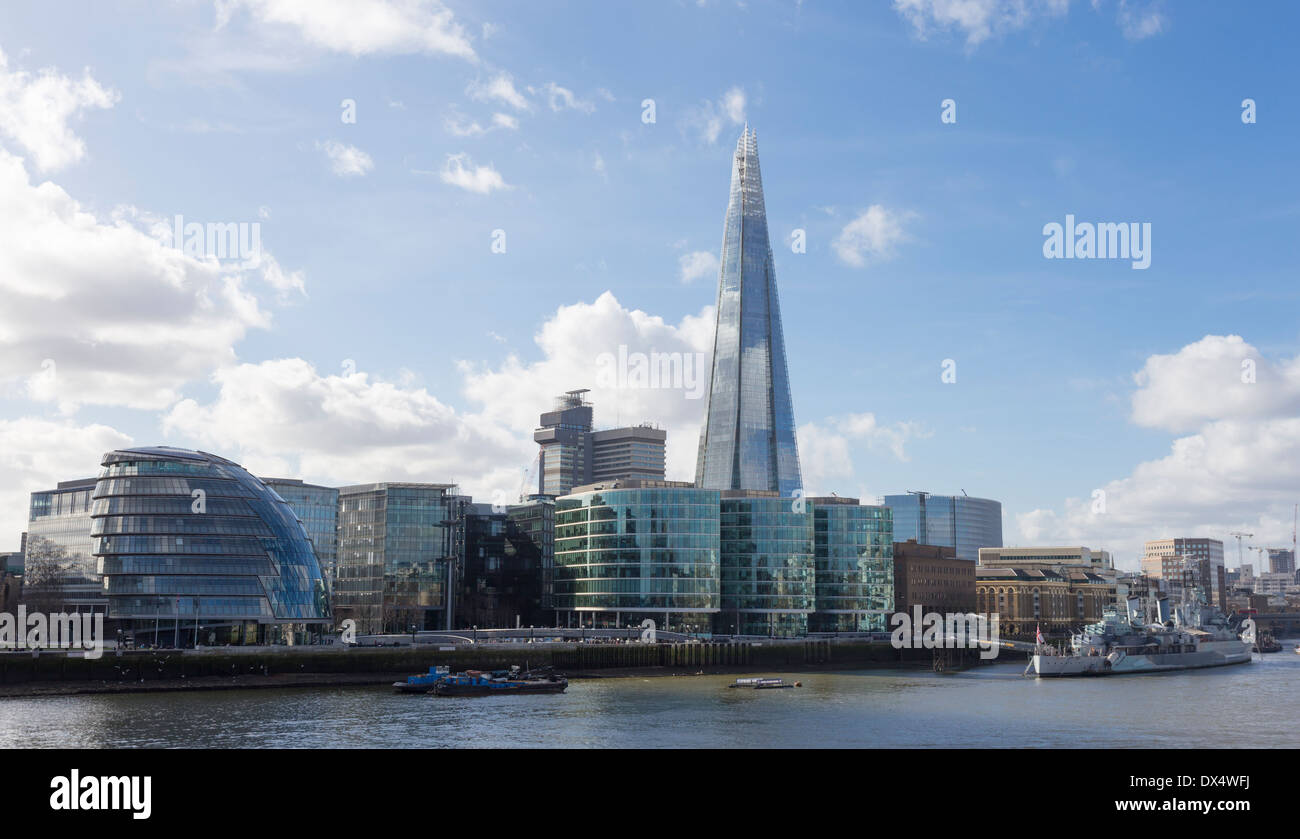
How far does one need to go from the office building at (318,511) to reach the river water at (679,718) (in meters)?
91.0

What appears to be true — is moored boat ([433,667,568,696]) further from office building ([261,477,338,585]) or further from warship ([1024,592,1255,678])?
office building ([261,477,338,585])

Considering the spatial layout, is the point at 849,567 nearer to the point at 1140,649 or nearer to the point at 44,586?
the point at 1140,649

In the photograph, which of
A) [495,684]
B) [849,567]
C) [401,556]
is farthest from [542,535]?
[495,684]

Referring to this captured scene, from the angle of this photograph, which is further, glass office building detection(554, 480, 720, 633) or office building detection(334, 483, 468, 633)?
office building detection(334, 483, 468, 633)

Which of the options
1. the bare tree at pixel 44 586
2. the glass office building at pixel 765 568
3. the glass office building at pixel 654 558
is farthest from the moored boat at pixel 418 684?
the glass office building at pixel 765 568

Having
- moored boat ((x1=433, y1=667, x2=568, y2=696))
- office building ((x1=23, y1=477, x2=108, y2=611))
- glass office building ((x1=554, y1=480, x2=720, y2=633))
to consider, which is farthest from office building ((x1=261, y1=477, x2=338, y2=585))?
moored boat ((x1=433, y1=667, x2=568, y2=696))

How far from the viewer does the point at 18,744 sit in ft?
185

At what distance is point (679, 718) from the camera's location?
71.9m

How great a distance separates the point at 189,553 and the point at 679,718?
59342 mm

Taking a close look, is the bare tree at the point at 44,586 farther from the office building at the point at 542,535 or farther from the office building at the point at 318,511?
the office building at the point at 542,535

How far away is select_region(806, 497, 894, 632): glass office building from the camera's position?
16850cm

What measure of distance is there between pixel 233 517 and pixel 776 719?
63869 mm

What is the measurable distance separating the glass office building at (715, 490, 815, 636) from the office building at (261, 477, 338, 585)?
65.0 metres
